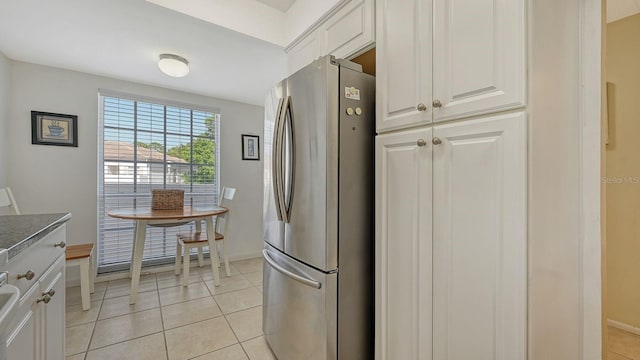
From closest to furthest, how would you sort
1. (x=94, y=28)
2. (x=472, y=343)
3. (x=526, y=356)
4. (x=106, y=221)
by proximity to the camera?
(x=526, y=356) < (x=472, y=343) < (x=94, y=28) < (x=106, y=221)

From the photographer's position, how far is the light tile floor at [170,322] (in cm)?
190

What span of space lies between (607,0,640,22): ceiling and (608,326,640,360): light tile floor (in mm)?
2352

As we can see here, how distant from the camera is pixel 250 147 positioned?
167 inches

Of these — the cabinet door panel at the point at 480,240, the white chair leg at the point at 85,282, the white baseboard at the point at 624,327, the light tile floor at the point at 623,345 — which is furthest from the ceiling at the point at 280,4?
the white baseboard at the point at 624,327

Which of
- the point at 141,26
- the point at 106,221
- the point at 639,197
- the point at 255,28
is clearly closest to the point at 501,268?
the point at 639,197

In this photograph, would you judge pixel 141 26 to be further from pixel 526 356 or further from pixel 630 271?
pixel 630 271

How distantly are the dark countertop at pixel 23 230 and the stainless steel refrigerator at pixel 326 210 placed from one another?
103cm

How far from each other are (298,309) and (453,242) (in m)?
0.94

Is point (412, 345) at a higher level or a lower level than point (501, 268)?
lower

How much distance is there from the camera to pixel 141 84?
3.36 m

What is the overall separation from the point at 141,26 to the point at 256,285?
106 inches

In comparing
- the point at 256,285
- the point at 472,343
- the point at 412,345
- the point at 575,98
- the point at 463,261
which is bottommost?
the point at 256,285

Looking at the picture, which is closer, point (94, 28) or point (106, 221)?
point (94, 28)

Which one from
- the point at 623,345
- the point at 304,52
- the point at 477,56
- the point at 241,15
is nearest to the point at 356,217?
the point at 477,56
